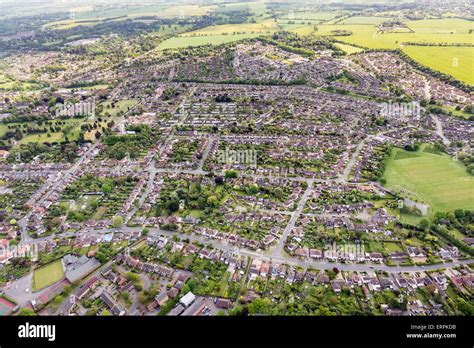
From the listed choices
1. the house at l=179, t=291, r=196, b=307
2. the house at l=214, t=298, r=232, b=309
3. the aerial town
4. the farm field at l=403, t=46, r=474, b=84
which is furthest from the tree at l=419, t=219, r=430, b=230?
the farm field at l=403, t=46, r=474, b=84

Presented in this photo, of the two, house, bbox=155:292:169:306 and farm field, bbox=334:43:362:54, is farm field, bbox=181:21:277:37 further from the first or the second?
house, bbox=155:292:169:306

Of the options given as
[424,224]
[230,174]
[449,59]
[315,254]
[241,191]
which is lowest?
[315,254]

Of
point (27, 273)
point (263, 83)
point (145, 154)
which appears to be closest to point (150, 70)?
point (263, 83)

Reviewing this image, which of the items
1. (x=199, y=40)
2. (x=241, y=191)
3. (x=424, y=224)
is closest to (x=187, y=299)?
(x=241, y=191)

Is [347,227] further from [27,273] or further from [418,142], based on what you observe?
[27,273]

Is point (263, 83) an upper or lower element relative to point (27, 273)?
upper

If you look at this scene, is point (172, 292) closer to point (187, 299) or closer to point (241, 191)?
point (187, 299)
